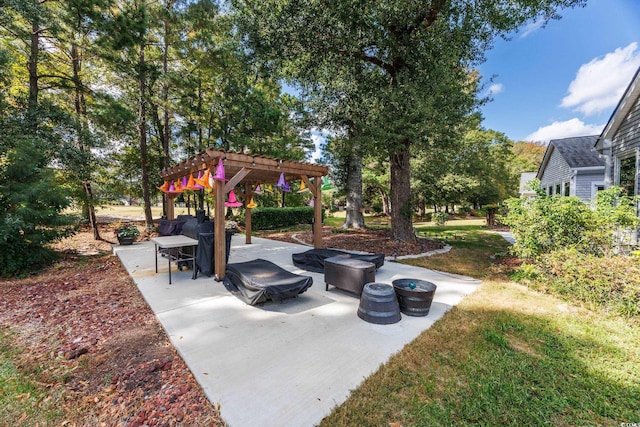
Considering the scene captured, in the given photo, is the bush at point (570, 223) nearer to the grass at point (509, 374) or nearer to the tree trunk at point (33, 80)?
the grass at point (509, 374)

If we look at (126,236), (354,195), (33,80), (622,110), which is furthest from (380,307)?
(33,80)

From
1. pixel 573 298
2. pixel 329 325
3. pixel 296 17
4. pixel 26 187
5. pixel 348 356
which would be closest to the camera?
pixel 348 356

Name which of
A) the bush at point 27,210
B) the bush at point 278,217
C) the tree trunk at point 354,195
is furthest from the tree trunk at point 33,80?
the tree trunk at point 354,195

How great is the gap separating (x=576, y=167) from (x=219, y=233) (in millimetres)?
14501

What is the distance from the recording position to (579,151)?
12.0m

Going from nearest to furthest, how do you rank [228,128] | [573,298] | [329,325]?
1. [329,325]
2. [573,298]
3. [228,128]

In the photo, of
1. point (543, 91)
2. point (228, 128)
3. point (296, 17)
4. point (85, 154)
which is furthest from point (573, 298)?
point (543, 91)

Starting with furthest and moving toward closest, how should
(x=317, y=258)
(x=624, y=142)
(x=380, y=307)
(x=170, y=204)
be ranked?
(x=170, y=204) < (x=624, y=142) < (x=317, y=258) < (x=380, y=307)

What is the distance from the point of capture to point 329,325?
3297 mm

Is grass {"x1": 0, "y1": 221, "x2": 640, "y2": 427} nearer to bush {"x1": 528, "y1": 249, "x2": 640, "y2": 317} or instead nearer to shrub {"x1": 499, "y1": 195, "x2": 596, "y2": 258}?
bush {"x1": 528, "y1": 249, "x2": 640, "y2": 317}

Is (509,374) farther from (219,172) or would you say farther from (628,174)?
(628,174)

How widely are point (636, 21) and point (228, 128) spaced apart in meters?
14.9

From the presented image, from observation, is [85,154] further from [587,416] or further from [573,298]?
[573,298]

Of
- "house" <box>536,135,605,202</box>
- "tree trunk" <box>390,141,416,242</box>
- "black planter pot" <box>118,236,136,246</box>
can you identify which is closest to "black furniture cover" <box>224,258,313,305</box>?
"tree trunk" <box>390,141,416,242</box>
